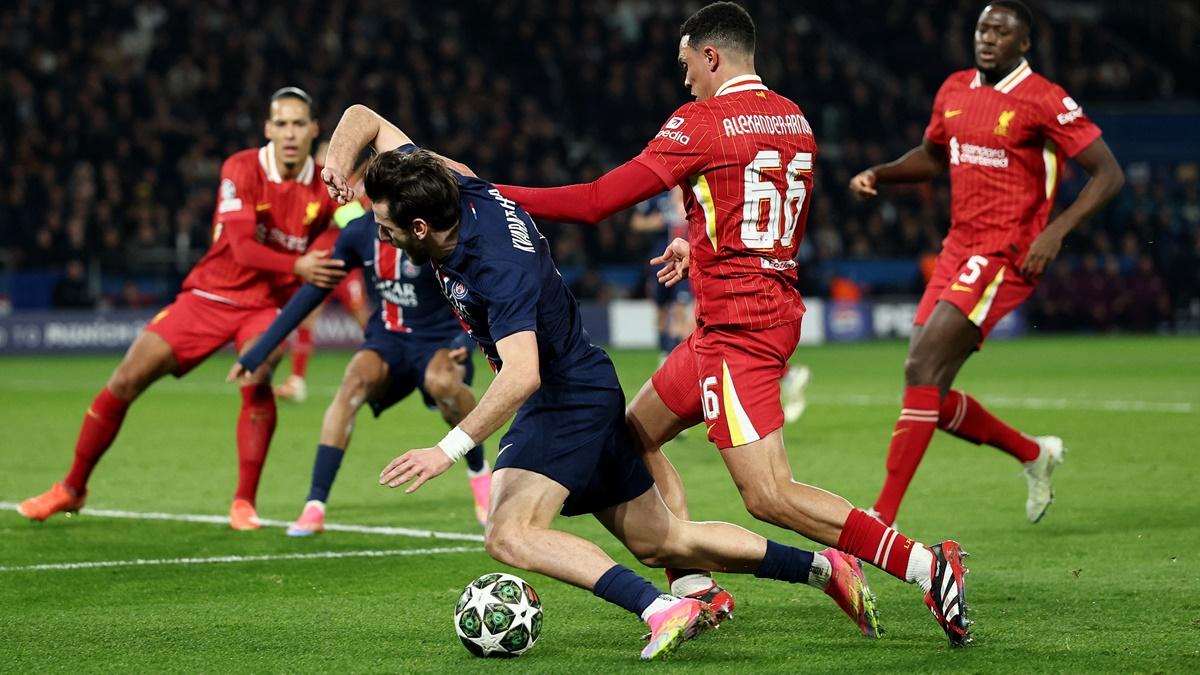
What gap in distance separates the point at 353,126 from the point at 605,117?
24.7 metres

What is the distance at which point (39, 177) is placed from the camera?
979 inches

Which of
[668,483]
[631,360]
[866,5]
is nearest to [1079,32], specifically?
[866,5]

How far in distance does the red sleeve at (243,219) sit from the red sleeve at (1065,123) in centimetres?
398

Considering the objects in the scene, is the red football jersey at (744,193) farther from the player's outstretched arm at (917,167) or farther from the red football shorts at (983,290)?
the player's outstretched arm at (917,167)

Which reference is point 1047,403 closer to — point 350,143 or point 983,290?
point 983,290

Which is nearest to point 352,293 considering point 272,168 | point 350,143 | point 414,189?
point 272,168

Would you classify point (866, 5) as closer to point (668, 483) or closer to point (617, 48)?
point (617, 48)

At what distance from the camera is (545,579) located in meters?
7.06

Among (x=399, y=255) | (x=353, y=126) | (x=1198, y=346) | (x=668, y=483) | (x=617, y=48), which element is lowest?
(x=1198, y=346)

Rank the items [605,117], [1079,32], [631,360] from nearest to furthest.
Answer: [631,360] → [605,117] → [1079,32]

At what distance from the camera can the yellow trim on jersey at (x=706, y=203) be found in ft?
19.1

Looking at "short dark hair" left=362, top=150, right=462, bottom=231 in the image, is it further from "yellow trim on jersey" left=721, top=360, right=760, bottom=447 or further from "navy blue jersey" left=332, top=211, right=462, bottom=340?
"navy blue jersey" left=332, top=211, right=462, bottom=340

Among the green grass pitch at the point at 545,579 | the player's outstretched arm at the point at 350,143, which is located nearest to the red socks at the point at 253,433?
the green grass pitch at the point at 545,579

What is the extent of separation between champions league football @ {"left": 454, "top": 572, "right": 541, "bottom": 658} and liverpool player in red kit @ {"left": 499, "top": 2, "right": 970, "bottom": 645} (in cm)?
76
